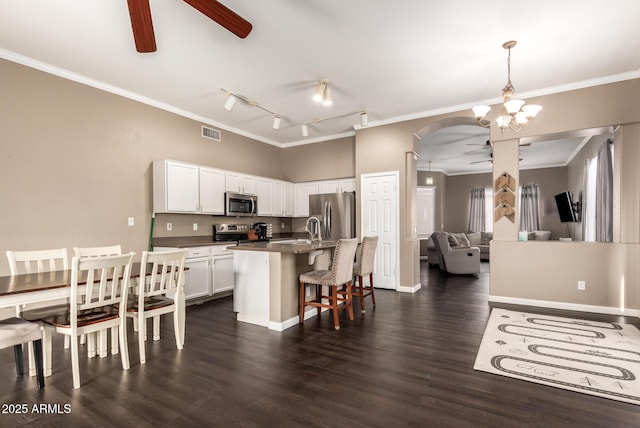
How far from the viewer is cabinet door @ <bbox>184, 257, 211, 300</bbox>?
4500mm

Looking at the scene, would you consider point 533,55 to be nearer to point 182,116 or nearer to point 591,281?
point 591,281

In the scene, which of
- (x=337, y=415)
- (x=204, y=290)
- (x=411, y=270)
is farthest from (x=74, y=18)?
(x=411, y=270)

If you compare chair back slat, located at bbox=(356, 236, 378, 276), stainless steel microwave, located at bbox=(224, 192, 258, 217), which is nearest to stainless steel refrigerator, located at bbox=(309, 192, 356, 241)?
stainless steel microwave, located at bbox=(224, 192, 258, 217)

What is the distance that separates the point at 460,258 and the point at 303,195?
3.76 meters

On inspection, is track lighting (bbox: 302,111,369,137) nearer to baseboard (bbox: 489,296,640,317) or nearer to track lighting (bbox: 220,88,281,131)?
track lighting (bbox: 220,88,281,131)

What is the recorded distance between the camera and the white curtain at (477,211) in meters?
10.6

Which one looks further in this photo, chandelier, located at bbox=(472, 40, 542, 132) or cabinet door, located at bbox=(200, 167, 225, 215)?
cabinet door, located at bbox=(200, 167, 225, 215)

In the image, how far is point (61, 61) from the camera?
3557 millimetres

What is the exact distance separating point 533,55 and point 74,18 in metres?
4.58

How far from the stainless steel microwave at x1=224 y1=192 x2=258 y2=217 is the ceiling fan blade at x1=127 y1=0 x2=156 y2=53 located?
10.9ft

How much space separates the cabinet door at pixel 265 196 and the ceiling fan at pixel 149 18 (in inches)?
157

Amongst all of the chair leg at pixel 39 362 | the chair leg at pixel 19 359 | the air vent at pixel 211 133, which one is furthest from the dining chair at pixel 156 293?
the air vent at pixel 211 133

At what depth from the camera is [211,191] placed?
521cm

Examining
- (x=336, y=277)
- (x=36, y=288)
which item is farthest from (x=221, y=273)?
(x=36, y=288)
